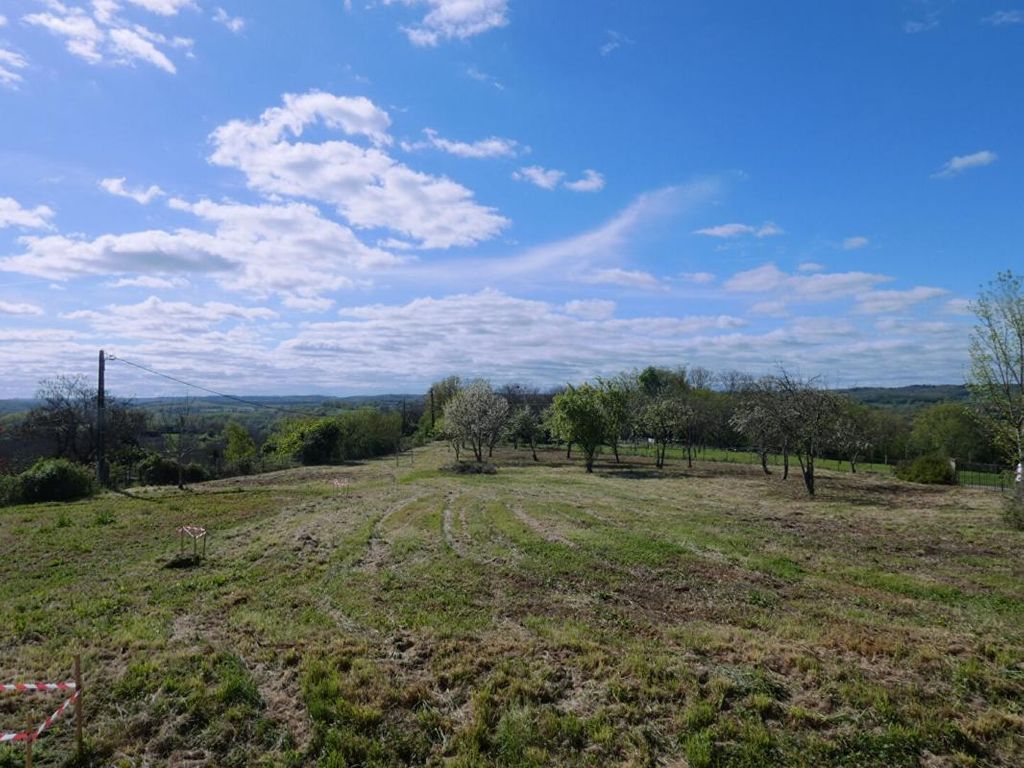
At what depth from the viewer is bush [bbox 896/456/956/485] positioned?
31.4 meters

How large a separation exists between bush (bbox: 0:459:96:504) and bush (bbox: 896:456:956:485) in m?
47.5

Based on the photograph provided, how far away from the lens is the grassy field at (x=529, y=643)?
570 cm

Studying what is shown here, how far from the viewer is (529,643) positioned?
788cm

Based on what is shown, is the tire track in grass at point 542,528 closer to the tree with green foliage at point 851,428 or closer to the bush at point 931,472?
the tree with green foliage at point 851,428

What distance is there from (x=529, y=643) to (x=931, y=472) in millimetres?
34198

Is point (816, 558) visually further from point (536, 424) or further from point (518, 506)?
point (536, 424)

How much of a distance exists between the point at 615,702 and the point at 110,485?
38.4 meters

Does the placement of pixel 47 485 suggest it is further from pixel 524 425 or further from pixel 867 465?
pixel 867 465

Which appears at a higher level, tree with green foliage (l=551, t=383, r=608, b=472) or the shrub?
tree with green foliage (l=551, t=383, r=608, b=472)

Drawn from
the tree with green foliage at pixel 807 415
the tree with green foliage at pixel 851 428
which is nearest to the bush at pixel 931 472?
the tree with green foliage at pixel 851 428

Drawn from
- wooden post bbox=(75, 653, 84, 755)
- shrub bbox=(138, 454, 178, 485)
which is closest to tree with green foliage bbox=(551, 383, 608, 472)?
shrub bbox=(138, 454, 178, 485)

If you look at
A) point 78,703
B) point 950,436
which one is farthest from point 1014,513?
point 950,436

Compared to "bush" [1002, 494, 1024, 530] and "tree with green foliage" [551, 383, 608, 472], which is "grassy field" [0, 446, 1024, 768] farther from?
"tree with green foliage" [551, 383, 608, 472]

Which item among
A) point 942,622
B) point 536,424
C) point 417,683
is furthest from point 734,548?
point 536,424
